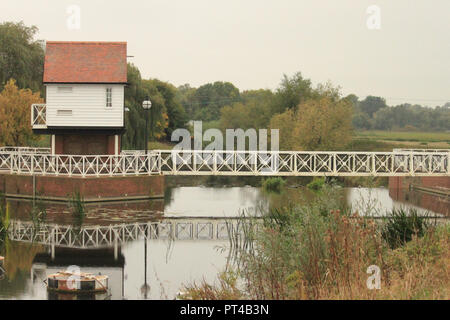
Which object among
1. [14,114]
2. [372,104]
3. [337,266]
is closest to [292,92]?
[14,114]

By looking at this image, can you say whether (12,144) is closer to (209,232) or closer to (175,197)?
(175,197)

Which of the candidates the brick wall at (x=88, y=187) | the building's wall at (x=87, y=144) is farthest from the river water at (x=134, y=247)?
the building's wall at (x=87, y=144)

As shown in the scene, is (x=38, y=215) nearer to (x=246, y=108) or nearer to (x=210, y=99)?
(x=246, y=108)

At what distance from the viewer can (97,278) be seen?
15.0 m

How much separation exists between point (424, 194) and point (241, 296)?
3044 centimetres

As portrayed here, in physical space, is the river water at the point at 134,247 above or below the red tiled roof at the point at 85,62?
below

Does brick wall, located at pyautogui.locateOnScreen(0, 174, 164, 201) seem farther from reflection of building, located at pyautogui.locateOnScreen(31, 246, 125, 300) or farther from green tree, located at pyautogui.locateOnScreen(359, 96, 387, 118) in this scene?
green tree, located at pyautogui.locateOnScreen(359, 96, 387, 118)

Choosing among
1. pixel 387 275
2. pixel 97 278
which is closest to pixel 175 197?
pixel 97 278

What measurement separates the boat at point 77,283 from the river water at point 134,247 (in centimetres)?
21

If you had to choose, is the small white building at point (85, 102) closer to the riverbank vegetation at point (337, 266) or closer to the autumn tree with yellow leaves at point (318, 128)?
the autumn tree with yellow leaves at point (318, 128)

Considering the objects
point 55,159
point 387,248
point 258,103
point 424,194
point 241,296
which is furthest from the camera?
point 258,103

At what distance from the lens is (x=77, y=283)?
14797mm

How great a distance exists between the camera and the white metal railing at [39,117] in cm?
3462

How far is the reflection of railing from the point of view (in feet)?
69.5
